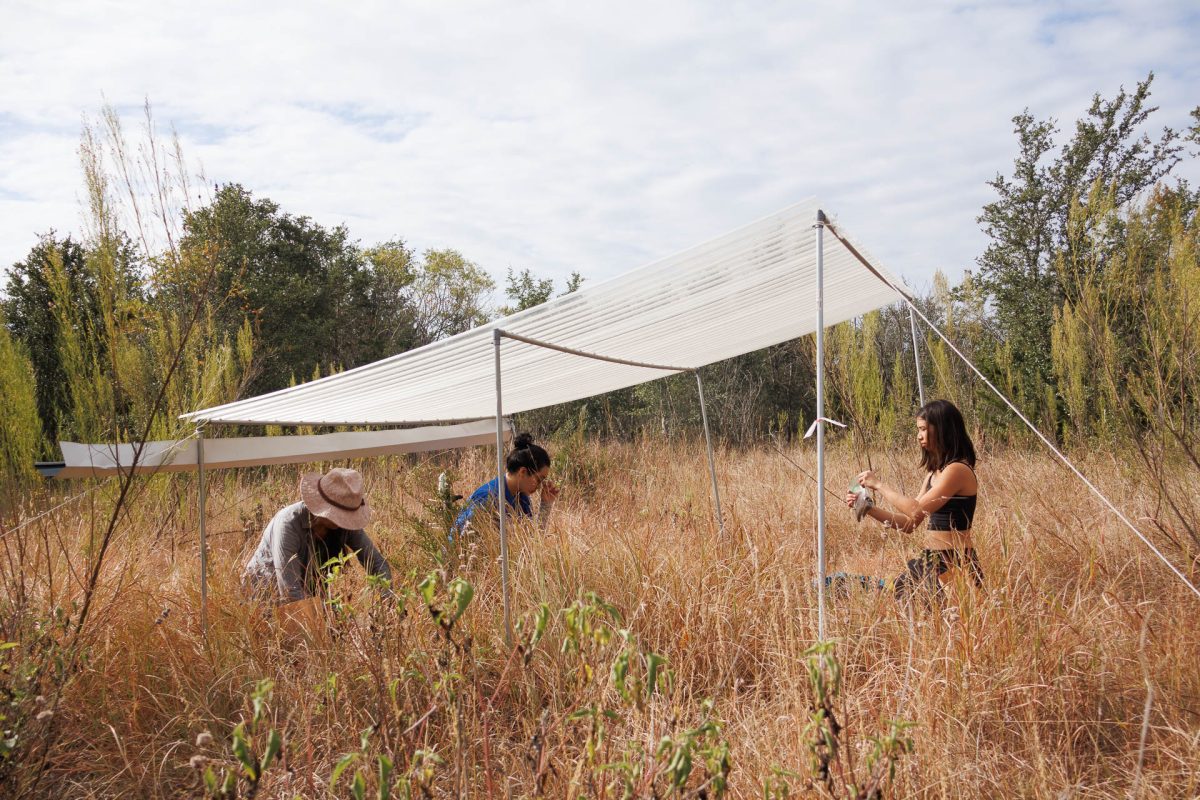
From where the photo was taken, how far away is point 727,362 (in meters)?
12.5

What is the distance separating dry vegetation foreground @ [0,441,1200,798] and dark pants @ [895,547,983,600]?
92 millimetres

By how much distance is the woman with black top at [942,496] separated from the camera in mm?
3285

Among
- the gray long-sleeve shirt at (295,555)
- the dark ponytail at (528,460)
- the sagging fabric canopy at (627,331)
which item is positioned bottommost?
the gray long-sleeve shirt at (295,555)

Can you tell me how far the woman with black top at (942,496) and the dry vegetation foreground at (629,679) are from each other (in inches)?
9.3

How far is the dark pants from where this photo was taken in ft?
9.68

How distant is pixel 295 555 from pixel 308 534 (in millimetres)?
325

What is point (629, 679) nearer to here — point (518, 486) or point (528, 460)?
point (528, 460)

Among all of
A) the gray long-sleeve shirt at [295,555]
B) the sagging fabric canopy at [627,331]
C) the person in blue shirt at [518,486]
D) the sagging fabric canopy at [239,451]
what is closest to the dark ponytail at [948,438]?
the sagging fabric canopy at [627,331]

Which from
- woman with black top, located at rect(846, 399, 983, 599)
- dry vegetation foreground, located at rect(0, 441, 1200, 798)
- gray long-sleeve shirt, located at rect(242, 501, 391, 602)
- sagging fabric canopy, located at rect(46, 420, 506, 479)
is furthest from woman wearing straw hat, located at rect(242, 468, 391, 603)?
woman with black top, located at rect(846, 399, 983, 599)

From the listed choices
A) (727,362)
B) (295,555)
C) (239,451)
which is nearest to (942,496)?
(295,555)

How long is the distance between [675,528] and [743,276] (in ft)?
5.21

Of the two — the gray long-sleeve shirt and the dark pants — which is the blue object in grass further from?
the dark pants

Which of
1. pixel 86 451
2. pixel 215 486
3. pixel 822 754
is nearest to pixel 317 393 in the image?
pixel 86 451

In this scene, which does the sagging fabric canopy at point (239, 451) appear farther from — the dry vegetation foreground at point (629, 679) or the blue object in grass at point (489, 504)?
the blue object in grass at point (489, 504)
